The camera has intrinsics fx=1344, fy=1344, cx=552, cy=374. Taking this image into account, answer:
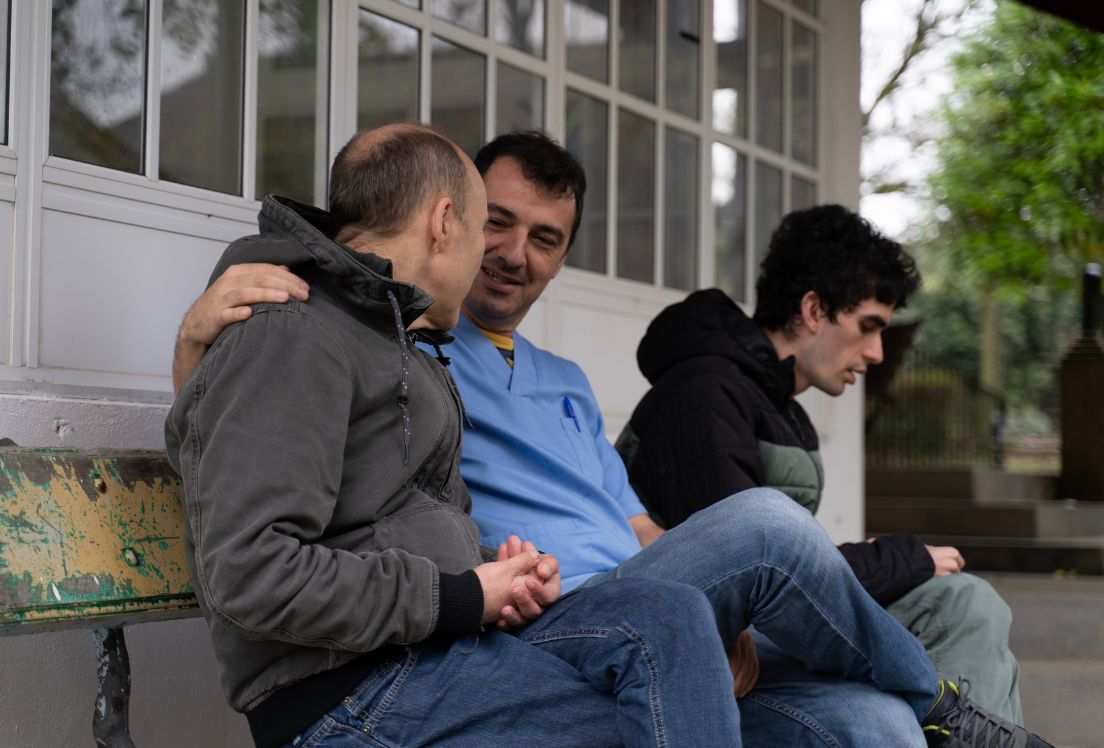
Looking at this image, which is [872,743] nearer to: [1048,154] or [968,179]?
[1048,154]

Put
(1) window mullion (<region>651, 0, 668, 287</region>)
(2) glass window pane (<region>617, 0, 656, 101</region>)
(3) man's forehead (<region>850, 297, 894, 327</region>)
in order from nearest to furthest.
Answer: (3) man's forehead (<region>850, 297, 894, 327</region>), (2) glass window pane (<region>617, 0, 656, 101</region>), (1) window mullion (<region>651, 0, 668, 287</region>)

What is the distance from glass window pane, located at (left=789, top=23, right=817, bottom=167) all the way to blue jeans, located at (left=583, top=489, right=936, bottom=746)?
4.01 metres

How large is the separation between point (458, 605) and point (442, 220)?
1.99 feet

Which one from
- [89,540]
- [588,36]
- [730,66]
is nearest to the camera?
[89,540]

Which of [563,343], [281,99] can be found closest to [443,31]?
[281,99]

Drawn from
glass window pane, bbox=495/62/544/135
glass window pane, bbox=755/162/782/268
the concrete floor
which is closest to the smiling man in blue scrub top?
glass window pane, bbox=495/62/544/135

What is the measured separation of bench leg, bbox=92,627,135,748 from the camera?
2.03 meters

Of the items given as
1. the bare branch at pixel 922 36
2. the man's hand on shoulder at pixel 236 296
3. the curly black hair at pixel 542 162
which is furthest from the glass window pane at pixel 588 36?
the bare branch at pixel 922 36

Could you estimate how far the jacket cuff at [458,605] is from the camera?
1812 mm

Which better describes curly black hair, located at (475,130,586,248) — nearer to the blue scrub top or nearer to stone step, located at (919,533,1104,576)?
the blue scrub top

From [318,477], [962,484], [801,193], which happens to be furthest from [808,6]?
[318,477]

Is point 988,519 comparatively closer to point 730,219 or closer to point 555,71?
point 730,219

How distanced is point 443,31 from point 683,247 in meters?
1.71

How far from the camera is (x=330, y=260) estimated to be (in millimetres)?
1886
